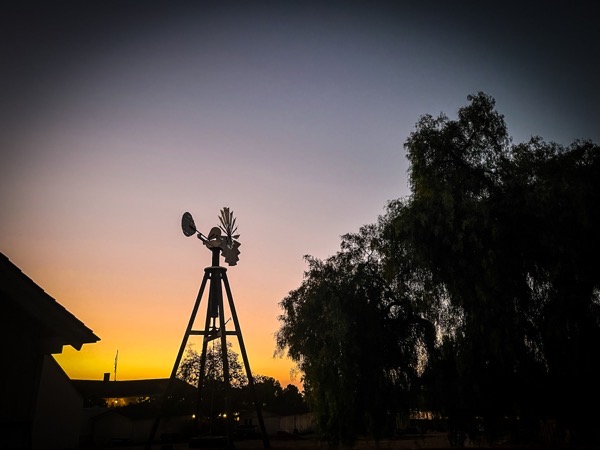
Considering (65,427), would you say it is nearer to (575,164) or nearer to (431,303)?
(431,303)

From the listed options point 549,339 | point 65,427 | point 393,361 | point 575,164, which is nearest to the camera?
point 549,339

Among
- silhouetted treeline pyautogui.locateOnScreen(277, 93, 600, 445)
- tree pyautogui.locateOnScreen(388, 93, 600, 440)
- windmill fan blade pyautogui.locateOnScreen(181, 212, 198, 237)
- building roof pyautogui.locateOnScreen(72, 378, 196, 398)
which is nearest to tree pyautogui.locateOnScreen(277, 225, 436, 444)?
silhouetted treeline pyautogui.locateOnScreen(277, 93, 600, 445)

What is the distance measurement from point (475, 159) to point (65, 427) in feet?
107

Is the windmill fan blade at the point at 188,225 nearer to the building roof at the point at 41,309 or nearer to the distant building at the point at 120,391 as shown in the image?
the building roof at the point at 41,309

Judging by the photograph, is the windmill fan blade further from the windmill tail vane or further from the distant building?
the distant building

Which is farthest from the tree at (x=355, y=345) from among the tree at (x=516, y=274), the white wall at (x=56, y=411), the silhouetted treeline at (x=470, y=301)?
the white wall at (x=56, y=411)

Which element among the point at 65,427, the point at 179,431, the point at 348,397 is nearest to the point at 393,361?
the point at 348,397

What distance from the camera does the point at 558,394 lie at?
12984 millimetres

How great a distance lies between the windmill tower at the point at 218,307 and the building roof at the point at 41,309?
16627 millimetres

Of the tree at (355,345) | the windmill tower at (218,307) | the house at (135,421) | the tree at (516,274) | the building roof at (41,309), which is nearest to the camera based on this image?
the building roof at (41,309)

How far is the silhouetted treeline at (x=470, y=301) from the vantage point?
12.9 metres

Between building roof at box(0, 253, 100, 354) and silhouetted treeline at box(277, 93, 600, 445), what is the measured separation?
37.0ft

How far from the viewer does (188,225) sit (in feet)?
81.8

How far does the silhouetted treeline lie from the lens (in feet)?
42.3
